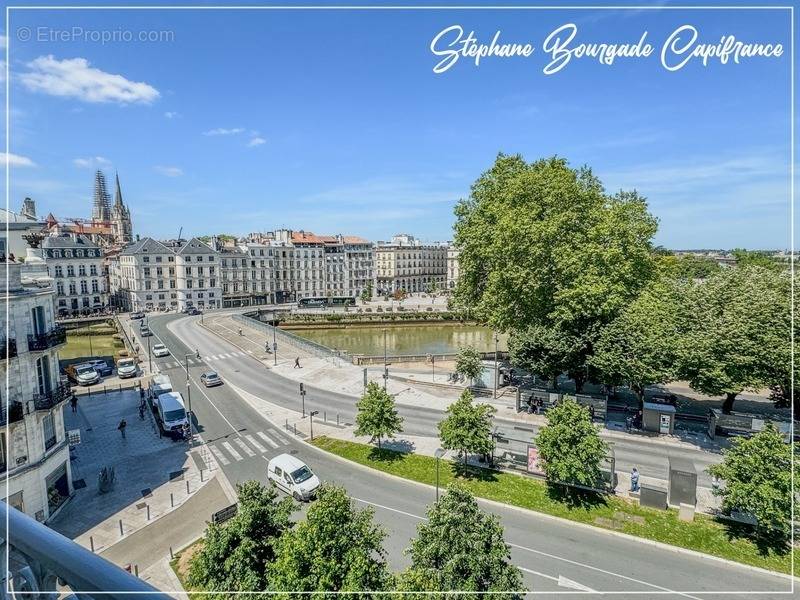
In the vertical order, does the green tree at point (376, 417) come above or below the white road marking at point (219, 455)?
above

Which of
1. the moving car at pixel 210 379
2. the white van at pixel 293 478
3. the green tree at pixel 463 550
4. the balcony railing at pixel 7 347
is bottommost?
the white van at pixel 293 478

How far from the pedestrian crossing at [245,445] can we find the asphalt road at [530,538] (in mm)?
57

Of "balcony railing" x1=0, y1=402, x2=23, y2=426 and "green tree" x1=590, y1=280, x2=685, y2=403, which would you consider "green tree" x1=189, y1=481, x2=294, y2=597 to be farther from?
"green tree" x1=590, y1=280, x2=685, y2=403

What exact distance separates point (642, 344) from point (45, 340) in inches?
1222

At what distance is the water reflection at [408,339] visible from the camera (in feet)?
209

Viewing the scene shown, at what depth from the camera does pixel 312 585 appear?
11.1 m

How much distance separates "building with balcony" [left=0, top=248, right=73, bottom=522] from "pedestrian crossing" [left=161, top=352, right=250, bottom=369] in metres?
25.2

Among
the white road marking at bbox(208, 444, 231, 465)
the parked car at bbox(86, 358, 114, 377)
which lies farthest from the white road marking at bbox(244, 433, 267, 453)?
the parked car at bbox(86, 358, 114, 377)

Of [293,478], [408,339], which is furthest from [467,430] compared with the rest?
[408,339]

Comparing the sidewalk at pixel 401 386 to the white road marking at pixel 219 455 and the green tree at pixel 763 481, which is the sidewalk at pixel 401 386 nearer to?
the green tree at pixel 763 481

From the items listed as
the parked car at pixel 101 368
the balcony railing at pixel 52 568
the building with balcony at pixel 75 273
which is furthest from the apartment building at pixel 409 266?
the balcony railing at pixel 52 568

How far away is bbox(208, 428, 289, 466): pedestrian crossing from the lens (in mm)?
26528

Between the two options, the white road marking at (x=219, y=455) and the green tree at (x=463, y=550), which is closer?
the green tree at (x=463, y=550)

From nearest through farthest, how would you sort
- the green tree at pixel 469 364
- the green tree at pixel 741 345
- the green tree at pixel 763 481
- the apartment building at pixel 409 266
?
the green tree at pixel 763 481 < the green tree at pixel 741 345 < the green tree at pixel 469 364 < the apartment building at pixel 409 266
